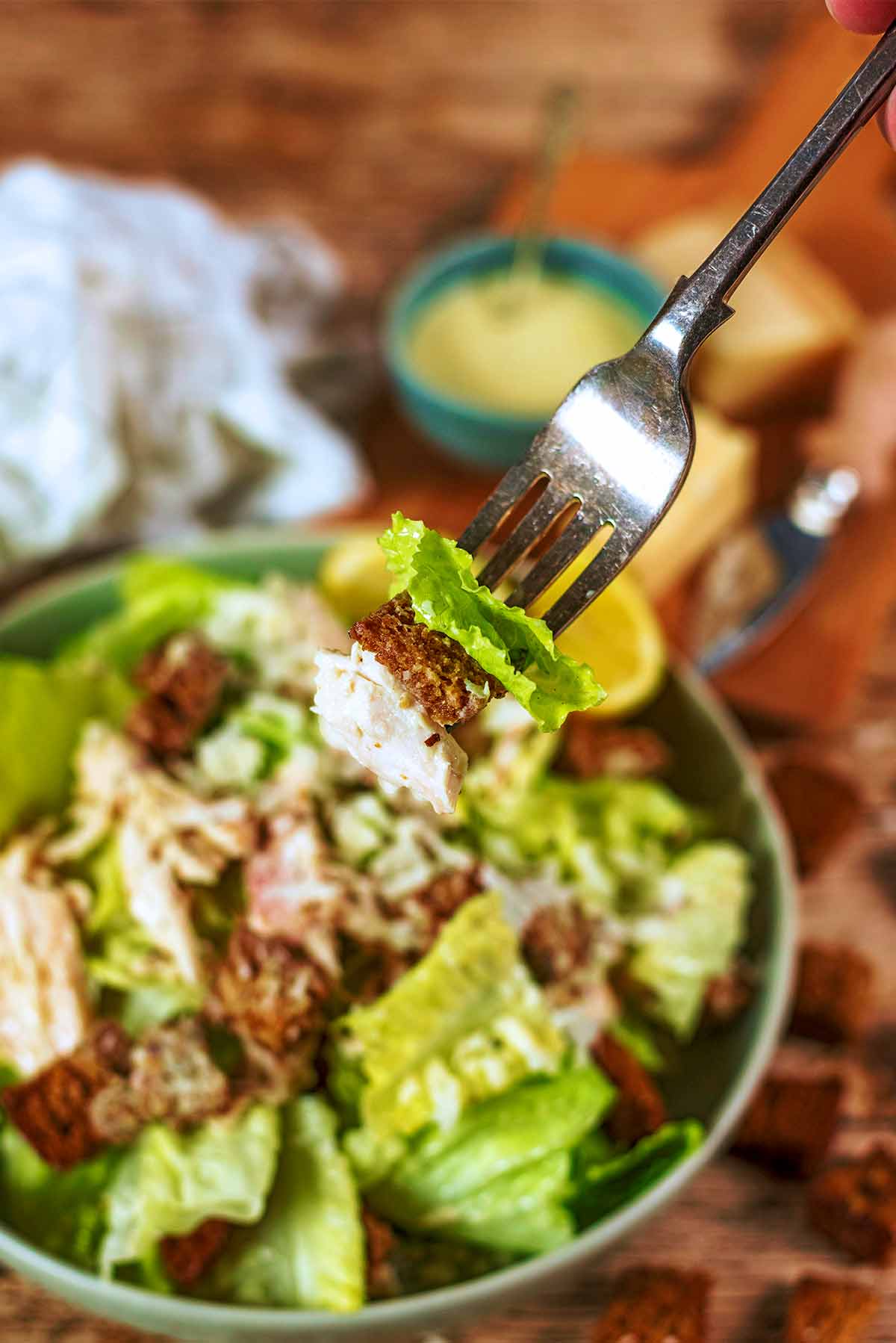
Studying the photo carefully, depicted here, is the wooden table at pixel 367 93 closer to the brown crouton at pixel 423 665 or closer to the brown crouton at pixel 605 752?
the brown crouton at pixel 605 752

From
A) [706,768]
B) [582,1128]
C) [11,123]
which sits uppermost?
[11,123]

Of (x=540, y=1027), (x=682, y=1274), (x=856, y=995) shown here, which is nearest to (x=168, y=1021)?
(x=540, y=1027)

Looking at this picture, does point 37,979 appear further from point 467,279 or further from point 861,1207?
point 467,279

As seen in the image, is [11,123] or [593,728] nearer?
[593,728]

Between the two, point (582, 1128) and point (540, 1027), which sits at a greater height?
point (540, 1027)

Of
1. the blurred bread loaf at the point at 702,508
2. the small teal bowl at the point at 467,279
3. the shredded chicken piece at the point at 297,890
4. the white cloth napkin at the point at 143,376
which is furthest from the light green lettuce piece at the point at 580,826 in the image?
the white cloth napkin at the point at 143,376

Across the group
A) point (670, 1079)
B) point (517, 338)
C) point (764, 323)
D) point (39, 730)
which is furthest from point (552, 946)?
point (764, 323)

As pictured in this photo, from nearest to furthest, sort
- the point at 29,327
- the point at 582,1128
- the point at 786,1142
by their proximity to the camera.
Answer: the point at 582,1128
the point at 786,1142
the point at 29,327

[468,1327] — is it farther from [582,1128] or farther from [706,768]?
[706,768]

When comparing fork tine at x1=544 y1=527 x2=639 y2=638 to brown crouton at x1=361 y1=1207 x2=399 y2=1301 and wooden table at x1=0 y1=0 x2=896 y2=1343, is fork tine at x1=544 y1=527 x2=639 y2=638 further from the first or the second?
wooden table at x1=0 y1=0 x2=896 y2=1343
